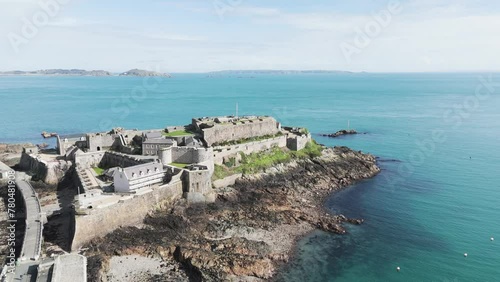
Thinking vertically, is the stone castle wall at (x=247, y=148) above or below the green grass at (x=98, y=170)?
above

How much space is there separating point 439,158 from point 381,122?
112 ft

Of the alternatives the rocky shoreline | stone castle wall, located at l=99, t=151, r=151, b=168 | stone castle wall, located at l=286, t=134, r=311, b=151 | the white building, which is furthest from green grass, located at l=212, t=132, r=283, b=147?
the white building

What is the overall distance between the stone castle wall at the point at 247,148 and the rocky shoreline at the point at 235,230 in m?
3.64

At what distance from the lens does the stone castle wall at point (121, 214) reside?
28406 mm

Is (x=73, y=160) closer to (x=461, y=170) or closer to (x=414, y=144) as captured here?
(x=461, y=170)

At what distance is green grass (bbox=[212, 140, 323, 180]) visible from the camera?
42122 millimetres

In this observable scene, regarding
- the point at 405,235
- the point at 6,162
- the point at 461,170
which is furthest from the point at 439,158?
the point at 6,162

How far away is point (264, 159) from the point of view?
46.7 meters

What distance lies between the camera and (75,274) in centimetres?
2222

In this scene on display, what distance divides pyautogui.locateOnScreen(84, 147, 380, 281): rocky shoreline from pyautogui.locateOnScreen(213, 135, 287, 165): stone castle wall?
3.64 m

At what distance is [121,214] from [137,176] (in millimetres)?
4186
